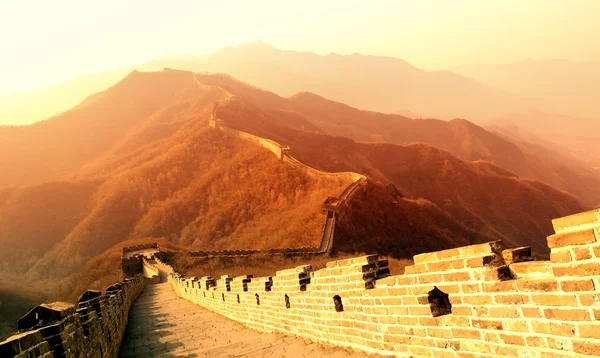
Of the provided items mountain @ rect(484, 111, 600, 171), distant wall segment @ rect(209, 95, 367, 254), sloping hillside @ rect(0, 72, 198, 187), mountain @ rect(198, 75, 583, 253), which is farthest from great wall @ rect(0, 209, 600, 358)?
mountain @ rect(484, 111, 600, 171)

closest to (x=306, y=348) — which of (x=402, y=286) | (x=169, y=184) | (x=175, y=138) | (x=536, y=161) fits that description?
(x=402, y=286)

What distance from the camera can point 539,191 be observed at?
6431 cm

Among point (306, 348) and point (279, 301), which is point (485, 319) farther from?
point (279, 301)

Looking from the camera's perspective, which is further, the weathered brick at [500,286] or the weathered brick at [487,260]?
the weathered brick at [487,260]

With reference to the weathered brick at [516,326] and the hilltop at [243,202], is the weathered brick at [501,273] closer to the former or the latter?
the weathered brick at [516,326]

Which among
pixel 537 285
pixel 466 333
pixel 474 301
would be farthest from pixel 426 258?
pixel 537 285

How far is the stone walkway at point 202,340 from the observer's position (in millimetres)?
6977

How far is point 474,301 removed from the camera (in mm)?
3738

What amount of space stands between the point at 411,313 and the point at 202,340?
6.21 meters

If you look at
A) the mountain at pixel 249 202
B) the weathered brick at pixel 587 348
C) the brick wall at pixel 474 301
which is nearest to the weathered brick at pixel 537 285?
the brick wall at pixel 474 301

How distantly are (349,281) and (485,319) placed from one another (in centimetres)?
224

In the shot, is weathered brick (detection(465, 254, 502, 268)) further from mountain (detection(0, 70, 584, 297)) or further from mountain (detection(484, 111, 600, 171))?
mountain (detection(484, 111, 600, 171))

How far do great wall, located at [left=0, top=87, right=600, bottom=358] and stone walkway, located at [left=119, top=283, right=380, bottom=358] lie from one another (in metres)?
0.05

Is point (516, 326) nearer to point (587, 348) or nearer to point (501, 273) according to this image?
point (501, 273)
